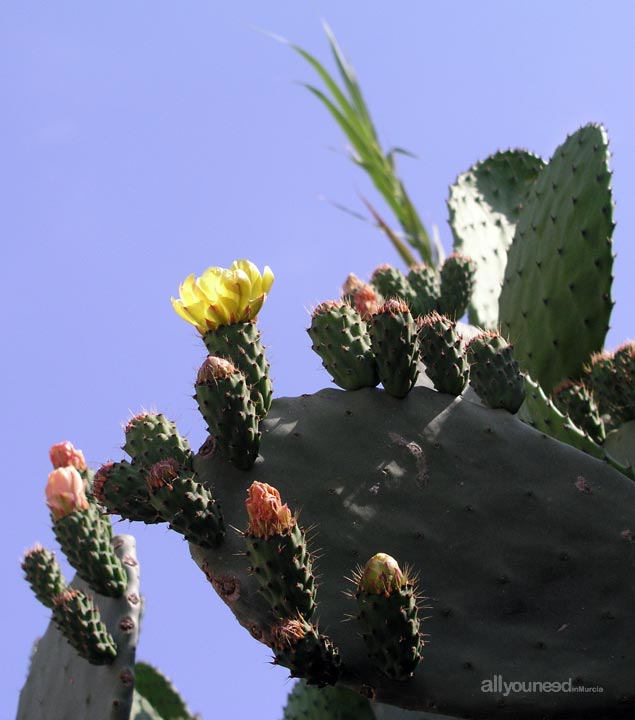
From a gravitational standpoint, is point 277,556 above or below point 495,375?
below

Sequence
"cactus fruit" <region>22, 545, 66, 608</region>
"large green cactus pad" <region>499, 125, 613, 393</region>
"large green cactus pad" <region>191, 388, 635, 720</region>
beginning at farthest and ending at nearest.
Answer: "large green cactus pad" <region>499, 125, 613, 393</region> → "cactus fruit" <region>22, 545, 66, 608</region> → "large green cactus pad" <region>191, 388, 635, 720</region>

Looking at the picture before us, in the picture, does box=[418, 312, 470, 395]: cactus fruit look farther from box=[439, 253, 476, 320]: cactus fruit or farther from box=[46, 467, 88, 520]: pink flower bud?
box=[439, 253, 476, 320]: cactus fruit

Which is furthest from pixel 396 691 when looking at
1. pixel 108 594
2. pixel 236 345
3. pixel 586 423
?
pixel 586 423

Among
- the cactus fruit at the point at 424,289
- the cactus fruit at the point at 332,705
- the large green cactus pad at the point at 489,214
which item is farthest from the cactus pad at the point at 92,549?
the large green cactus pad at the point at 489,214

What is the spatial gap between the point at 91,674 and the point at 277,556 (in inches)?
44.6

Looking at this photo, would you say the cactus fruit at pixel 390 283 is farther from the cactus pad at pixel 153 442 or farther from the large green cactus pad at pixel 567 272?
the cactus pad at pixel 153 442

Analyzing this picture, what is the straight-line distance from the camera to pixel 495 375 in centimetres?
200

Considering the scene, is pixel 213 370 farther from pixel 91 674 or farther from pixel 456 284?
pixel 456 284

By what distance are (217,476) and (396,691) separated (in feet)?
1.47

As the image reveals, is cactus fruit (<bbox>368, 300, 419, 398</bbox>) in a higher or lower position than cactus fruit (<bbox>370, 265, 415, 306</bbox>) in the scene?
lower

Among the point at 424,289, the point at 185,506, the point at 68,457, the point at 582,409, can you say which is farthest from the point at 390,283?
the point at 185,506

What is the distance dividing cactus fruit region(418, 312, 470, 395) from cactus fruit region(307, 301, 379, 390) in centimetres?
10

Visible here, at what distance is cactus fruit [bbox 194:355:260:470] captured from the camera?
1.78 metres

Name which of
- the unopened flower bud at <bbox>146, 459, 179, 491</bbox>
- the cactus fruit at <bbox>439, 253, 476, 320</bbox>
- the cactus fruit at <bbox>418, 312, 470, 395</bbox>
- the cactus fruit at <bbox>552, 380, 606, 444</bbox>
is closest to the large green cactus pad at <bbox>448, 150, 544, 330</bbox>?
the cactus fruit at <bbox>439, 253, 476, 320</bbox>
